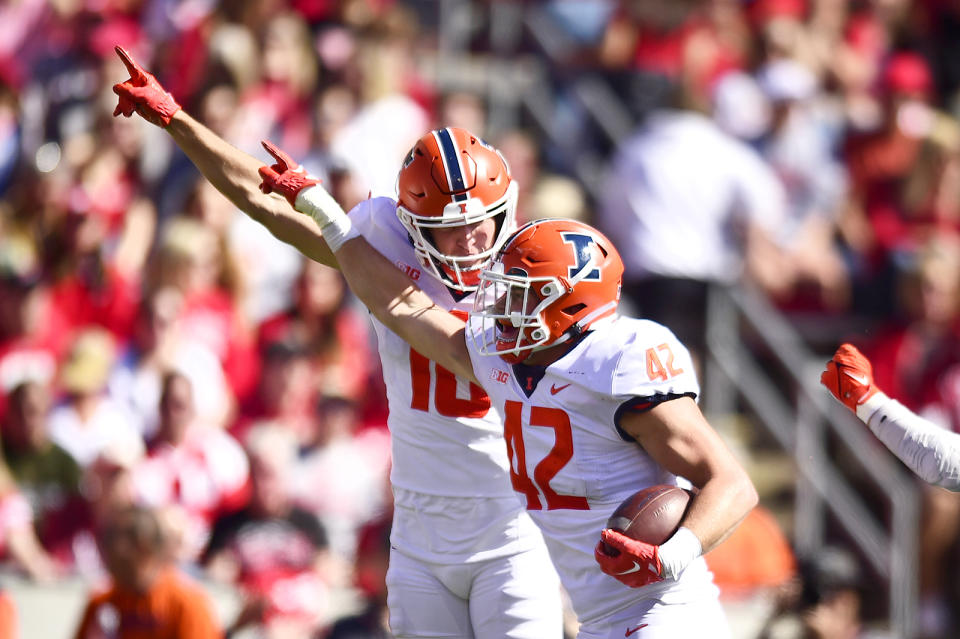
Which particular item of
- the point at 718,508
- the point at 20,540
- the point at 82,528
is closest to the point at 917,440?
the point at 718,508

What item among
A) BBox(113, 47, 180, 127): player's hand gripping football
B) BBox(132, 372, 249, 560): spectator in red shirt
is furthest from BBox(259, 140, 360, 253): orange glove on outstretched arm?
BBox(132, 372, 249, 560): spectator in red shirt

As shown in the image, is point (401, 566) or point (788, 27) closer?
point (401, 566)

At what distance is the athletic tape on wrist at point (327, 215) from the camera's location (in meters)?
4.12

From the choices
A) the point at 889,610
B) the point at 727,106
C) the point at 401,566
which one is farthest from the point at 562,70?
the point at 401,566

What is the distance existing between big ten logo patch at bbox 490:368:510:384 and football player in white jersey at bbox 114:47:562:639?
329 mm

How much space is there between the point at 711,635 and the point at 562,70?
20.4 ft

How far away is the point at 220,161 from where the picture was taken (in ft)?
14.3

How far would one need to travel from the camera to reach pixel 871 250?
8.91 m

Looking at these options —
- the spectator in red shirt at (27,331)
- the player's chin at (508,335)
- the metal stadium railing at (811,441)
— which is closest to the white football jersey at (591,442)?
the player's chin at (508,335)

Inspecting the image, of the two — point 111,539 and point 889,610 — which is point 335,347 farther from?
point 889,610

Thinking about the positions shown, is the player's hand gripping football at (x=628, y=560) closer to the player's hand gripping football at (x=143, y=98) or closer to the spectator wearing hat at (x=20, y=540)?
the player's hand gripping football at (x=143, y=98)

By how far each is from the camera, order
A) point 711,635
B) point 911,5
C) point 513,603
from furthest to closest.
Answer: point 911,5 < point 513,603 < point 711,635

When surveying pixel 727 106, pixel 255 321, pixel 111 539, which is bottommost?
pixel 111 539

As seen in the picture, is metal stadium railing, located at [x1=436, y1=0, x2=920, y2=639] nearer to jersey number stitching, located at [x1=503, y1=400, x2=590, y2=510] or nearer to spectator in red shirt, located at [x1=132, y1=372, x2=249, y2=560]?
spectator in red shirt, located at [x1=132, y1=372, x2=249, y2=560]
